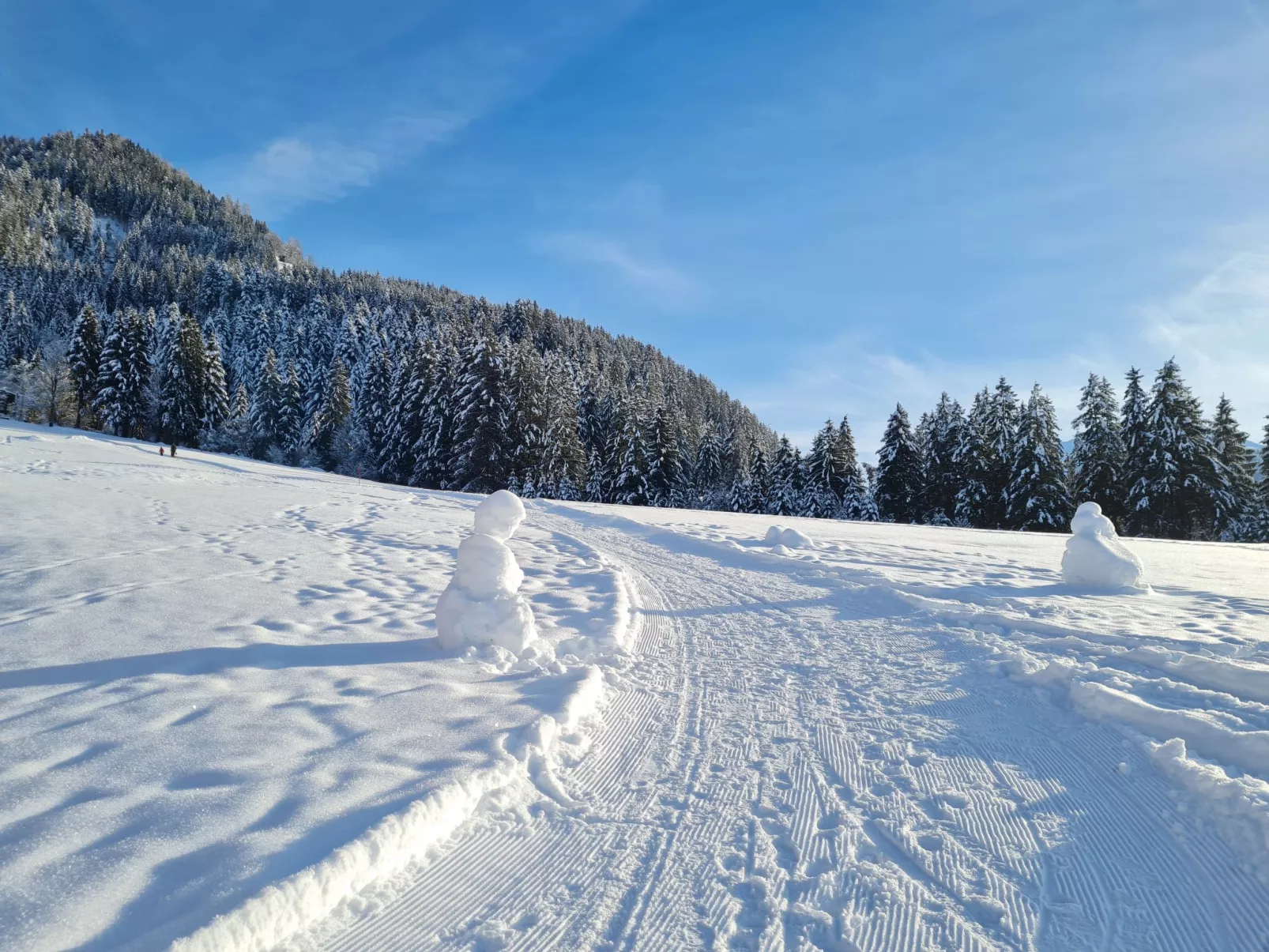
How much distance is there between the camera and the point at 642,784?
3.41 metres

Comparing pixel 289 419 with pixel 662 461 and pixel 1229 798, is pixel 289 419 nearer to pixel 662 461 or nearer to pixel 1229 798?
pixel 662 461

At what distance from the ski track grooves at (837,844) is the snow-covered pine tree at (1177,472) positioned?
111 ft

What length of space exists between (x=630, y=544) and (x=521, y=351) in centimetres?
2639

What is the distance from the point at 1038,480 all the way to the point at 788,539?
25303 millimetres

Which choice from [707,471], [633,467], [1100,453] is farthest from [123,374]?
[1100,453]

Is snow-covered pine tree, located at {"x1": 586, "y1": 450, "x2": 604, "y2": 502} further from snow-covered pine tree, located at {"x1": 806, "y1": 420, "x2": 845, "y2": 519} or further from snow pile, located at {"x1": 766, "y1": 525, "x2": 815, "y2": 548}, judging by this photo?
snow pile, located at {"x1": 766, "y1": 525, "x2": 815, "y2": 548}

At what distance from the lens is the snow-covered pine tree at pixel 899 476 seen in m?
38.9

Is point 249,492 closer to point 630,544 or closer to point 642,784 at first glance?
point 630,544

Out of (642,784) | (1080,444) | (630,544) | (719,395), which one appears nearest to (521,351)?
(630,544)

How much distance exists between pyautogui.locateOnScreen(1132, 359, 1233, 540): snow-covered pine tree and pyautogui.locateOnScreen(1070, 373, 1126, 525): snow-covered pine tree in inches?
72.5

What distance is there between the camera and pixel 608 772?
11.7ft

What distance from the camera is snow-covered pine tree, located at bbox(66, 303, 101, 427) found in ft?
148

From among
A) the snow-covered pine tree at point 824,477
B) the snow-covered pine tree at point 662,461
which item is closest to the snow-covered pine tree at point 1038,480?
the snow-covered pine tree at point 824,477

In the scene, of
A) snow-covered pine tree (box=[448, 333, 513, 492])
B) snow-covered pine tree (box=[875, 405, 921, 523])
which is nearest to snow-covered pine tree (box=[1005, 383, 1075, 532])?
snow-covered pine tree (box=[875, 405, 921, 523])
